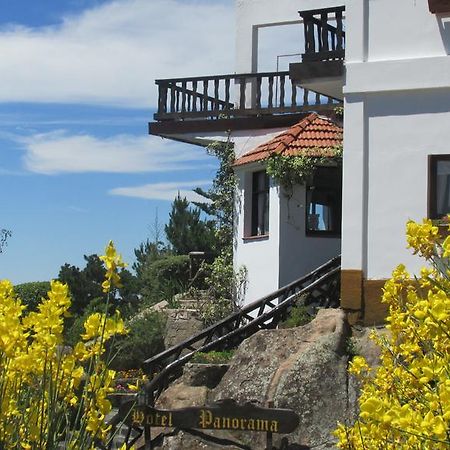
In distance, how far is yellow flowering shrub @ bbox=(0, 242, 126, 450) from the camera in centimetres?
452

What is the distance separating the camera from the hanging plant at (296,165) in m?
16.0

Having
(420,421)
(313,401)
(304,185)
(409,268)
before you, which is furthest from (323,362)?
(420,421)

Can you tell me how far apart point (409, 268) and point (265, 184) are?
17.4ft

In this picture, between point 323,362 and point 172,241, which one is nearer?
point 323,362

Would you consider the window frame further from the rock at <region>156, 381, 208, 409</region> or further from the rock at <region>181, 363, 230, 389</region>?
the rock at <region>156, 381, 208, 409</region>

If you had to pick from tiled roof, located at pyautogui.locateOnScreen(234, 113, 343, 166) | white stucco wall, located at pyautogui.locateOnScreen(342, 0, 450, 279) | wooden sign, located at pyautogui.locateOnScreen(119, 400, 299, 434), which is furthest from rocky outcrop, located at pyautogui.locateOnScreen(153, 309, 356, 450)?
tiled roof, located at pyautogui.locateOnScreen(234, 113, 343, 166)

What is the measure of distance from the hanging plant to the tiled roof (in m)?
0.09

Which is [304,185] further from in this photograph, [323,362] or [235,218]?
[323,362]

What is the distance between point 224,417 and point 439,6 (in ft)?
23.4

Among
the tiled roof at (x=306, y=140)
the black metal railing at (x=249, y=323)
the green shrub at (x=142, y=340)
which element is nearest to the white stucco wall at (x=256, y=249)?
the tiled roof at (x=306, y=140)

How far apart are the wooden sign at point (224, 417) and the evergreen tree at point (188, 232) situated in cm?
1572

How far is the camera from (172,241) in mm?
25266

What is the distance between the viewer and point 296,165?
1598 centimetres

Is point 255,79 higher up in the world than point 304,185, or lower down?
higher up
